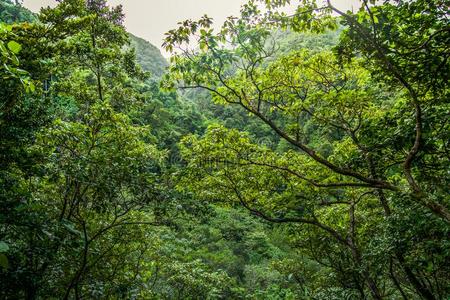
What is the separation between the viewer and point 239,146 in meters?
5.77

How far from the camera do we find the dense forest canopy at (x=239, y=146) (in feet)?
12.1

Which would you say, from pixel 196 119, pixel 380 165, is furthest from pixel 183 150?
pixel 196 119

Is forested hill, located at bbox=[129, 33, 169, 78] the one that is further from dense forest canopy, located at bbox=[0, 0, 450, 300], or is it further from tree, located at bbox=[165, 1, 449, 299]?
tree, located at bbox=[165, 1, 449, 299]

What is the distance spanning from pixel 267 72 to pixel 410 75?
225 cm

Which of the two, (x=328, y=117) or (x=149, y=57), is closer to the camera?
(x=328, y=117)

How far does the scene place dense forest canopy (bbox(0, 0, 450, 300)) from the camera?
12.1 ft

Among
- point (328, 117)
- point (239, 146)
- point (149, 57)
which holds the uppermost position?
point (149, 57)

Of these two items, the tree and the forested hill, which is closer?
the tree

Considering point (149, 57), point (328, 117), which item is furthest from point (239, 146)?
point (149, 57)

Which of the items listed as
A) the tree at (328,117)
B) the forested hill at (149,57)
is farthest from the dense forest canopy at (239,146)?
the forested hill at (149,57)

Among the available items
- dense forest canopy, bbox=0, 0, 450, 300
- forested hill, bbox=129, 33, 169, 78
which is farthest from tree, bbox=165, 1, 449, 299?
forested hill, bbox=129, 33, 169, 78

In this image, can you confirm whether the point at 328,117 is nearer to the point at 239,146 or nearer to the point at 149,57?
the point at 239,146

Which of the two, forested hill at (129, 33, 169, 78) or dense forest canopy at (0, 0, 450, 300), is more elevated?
forested hill at (129, 33, 169, 78)

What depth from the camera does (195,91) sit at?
59.7 metres
